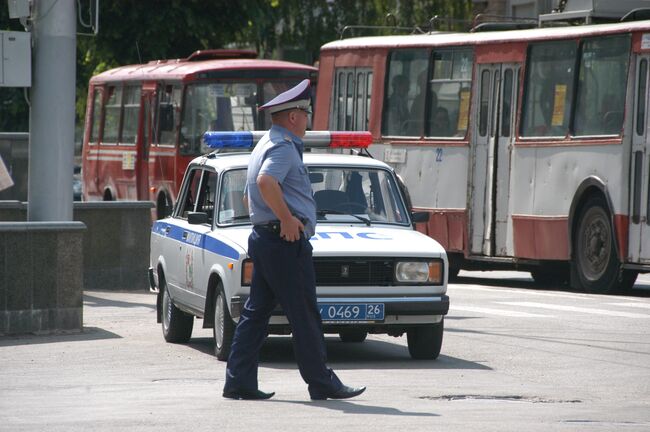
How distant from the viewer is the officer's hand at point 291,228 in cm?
978

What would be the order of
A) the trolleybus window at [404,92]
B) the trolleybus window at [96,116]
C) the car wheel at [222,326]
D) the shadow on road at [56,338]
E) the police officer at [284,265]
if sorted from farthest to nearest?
the trolleybus window at [96,116] < the trolleybus window at [404,92] < the shadow on road at [56,338] < the car wheel at [222,326] < the police officer at [284,265]

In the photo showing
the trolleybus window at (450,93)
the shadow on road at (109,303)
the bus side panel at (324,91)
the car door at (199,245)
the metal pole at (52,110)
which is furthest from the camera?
the bus side panel at (324,91)

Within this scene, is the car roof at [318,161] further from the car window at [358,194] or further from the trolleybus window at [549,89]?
the trolleybus window at [549,89]

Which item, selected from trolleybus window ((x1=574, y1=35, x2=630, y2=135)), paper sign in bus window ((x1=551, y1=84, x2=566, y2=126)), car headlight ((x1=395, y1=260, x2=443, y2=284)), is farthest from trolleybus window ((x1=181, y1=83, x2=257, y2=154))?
car headlight ((x1=395, y1=260, x2=443, y2=284))

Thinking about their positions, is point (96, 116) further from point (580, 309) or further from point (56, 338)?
point (56, 338)

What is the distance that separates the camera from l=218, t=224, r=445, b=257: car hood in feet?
→ 39.5

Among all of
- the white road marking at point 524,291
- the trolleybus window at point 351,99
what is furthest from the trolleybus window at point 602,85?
the trolleybus window at point 351,99

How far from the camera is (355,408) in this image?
31.5 ft

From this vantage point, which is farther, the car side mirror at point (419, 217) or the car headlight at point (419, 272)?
the car side mirror at point (419, 217)

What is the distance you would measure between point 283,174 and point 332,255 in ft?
7.18

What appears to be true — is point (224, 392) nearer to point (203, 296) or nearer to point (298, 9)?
point (203, 296)

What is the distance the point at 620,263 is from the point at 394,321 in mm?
7408

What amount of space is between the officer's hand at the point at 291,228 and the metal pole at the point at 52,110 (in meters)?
5.96

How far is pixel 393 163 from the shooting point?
23047mm
